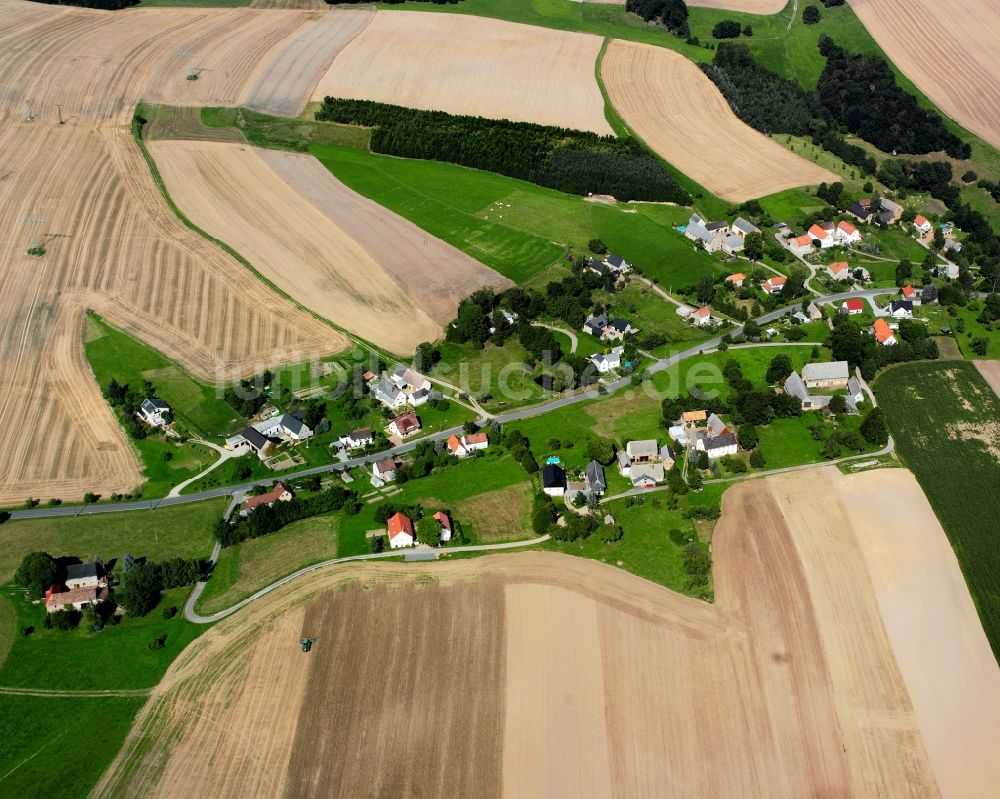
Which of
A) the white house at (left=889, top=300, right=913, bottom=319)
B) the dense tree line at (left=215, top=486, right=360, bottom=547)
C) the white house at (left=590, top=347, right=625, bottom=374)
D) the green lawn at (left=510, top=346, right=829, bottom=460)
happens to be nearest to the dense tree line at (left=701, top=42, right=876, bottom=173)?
the white house at (left=889, top=300, right=913, bottom=319)

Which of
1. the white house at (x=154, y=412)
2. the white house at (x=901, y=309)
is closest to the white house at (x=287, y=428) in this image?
the white house at (x=154, y=412)

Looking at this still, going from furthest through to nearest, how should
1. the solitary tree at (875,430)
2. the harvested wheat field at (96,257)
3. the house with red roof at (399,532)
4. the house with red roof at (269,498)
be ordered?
the harvested wheat field at (96,257)
the solitary tree at (875,430)
the house with red roof at (269,498)
the house with red roof at (399,532)

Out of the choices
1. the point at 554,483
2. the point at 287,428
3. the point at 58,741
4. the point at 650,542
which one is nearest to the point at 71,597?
the point at 58,741

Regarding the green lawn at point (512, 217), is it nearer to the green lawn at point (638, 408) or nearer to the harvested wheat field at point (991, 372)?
the green lawn at point (638, 408)

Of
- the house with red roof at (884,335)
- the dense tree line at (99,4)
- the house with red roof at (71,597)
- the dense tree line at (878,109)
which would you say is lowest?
the dense tree line at (99,4)

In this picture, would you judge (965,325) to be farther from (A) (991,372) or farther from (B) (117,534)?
(B) (117,534)

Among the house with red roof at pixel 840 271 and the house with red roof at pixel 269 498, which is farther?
the house with red roof at pixel 840 271
